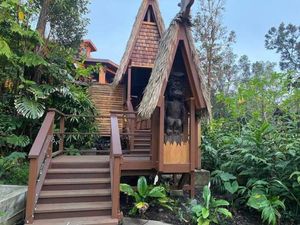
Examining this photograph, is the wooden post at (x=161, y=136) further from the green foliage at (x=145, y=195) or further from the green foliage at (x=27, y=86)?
the green foliage at (x=27, y=86)

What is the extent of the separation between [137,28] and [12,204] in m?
7.71

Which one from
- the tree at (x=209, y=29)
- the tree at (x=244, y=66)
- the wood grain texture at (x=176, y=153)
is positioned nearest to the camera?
the wood grain texture at (x=176, y=153)

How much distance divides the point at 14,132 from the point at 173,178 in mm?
4064

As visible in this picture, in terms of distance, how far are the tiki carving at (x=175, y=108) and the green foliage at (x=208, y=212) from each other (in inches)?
46.7

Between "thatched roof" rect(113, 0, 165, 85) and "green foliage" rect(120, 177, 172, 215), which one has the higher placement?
"thatched roof" rect(113, 0, 165, 85)

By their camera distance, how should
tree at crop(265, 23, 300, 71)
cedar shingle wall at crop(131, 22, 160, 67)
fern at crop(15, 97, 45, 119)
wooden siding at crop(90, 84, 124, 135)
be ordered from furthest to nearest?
1. tree at crop(265, 23, 300, 71)
2. wooden siding at crop(90, 84, 124, 135)
3. cedar shingle wall at crop(131, 22, 160, 67)
4. fern at crop(15, 97, 45, 119)

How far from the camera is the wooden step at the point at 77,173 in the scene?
16.3 ft

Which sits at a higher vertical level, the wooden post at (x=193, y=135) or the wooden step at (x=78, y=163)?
the wooden post at (x=193, y=135)

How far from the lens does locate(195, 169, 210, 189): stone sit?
5895 millimetres

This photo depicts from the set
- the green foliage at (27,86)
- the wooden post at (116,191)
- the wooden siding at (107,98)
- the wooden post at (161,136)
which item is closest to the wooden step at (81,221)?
the wooden post at (116,191)

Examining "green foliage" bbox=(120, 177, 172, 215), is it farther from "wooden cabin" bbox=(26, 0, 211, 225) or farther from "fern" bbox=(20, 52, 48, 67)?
"fern" bbox=(20, 52, 48, 67)

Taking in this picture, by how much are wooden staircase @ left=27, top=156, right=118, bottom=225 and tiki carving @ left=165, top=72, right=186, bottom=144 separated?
140 cm

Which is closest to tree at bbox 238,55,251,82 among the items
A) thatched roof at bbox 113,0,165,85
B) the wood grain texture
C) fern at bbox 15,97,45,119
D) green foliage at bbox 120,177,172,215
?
thatched roof at bbox 113,0,165,85

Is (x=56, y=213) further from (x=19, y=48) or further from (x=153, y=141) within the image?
(x=19, y=48)
